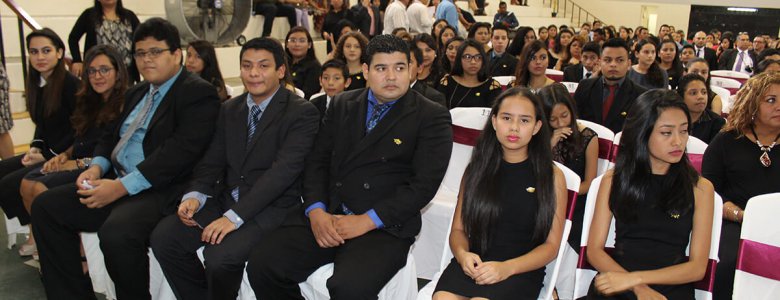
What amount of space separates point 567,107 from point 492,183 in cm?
103

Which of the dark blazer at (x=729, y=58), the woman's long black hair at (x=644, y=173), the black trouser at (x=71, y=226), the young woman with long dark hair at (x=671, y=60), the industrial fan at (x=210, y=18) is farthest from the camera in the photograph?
the dark blazer at (x=729, y=58)

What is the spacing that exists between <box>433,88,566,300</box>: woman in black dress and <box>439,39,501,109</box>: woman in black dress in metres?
2.09

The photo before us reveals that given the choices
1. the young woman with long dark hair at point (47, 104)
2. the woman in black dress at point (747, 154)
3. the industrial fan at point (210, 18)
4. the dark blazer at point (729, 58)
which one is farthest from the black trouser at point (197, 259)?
the dark blazer at point (729, 58)

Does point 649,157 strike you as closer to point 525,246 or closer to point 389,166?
point 525,246

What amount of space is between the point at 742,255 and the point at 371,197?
1.40 meters

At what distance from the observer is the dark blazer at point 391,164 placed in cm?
256

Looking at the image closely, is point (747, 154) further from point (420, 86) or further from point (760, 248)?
point (420, 86)

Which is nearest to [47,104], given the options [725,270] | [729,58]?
[725,270]

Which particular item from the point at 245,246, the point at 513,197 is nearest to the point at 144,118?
the point at 245,246

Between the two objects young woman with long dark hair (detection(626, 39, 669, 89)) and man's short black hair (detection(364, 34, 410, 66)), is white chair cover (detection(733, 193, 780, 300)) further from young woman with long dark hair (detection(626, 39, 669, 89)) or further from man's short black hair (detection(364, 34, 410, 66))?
young woman with long dark hair (detection(626, 39, 669, 89))

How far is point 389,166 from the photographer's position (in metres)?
2.64

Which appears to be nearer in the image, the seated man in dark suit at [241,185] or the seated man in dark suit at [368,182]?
the seated man in dark suit at [368,182]

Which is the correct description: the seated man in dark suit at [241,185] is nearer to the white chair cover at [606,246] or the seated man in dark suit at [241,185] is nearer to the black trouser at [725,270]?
the white chair cover at [606,246]

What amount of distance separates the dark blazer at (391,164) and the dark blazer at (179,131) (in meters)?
0.61
